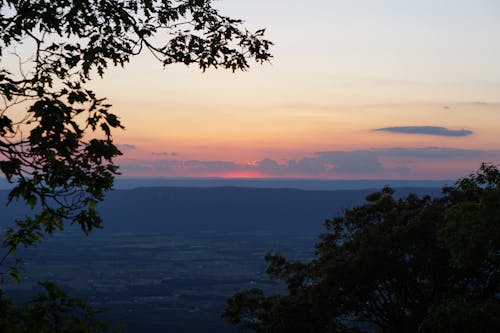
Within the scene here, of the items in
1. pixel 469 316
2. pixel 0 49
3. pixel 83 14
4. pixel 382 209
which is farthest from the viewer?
pixel 382 209

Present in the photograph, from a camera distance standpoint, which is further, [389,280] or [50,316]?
[389,280]

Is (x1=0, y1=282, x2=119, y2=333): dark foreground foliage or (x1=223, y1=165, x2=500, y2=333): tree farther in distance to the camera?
(x1=223, y1=165, x2=500, y2=333): tree

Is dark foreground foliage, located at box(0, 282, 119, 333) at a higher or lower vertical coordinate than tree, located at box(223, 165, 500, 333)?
higher

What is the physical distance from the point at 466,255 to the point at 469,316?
2218mm

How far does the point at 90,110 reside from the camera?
8953mm

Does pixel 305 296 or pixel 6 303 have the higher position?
pixel 6 303

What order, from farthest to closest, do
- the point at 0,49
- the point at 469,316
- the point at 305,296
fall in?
the point at 305,296 < the point at 469,316 < the point at 0,49

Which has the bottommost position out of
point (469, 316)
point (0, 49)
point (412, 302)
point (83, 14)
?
point (412, 302)

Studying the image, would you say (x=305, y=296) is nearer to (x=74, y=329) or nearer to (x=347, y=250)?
(x=347, y=250)

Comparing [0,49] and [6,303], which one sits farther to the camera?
[0,49]

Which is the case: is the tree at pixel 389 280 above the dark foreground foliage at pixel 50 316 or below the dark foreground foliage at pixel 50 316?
below

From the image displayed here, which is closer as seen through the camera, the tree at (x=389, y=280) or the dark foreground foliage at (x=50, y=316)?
the dark foreground foliage at (x=50, y=316)

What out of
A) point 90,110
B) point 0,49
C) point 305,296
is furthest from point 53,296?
point 305,296

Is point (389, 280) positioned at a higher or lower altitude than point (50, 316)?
lower
